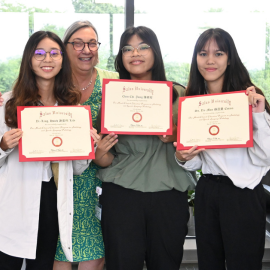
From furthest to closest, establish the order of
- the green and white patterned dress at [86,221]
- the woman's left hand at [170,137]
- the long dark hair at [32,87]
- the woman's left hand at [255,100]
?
the green and white patterned dress at [86,221]
the woman's left hand at [170,137]
the long dark hair at [32,87]
the woman's left hand at [255,100]

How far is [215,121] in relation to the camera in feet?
6.21

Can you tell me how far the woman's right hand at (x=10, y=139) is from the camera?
1.82 meters

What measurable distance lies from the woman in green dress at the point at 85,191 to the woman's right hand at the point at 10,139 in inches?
20.3

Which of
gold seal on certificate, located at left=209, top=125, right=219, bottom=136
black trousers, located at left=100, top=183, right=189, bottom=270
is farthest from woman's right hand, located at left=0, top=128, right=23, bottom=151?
gold seal on certificate, located at left=209, top=125, right=219, bottom=136

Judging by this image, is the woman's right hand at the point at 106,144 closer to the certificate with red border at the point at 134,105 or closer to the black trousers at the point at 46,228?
the certificate with red border at the point at 134,105

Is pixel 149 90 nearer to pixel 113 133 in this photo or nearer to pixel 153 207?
pixel 113 133

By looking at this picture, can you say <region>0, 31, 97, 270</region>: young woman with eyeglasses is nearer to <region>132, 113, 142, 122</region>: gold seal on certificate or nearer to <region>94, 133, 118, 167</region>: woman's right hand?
<region>94, 133, 118, 167</region>: woman's right hand

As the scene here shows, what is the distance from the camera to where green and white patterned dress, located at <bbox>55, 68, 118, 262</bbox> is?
7.34 ft

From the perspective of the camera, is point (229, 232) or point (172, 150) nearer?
point (229, 232)

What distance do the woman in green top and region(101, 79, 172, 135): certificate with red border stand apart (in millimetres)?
99

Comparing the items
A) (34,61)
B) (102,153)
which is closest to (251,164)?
(102,153)

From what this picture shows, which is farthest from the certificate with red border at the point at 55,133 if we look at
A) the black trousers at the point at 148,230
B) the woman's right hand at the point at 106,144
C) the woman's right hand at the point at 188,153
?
the woman's right hand at the point at 188,153

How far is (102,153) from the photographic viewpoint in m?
2.05

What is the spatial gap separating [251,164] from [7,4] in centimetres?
267
